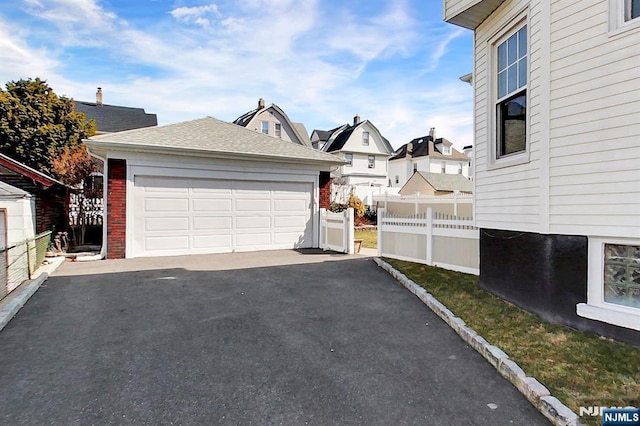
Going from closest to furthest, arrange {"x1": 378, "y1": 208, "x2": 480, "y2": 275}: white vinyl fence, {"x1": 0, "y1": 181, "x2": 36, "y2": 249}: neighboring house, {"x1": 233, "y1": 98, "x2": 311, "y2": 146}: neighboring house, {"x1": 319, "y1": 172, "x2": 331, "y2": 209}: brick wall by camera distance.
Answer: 1. {"x1": 378, "y1": 208, "x2": 480, "y2": 275}: white vinyl fence
2. {"x1": 0, "y1": 181, "x2": 36, "y2": 249}: neighboring house
3. {"x1": 319, "y1": 172, "x2": 331, "y2": 209}: brick wall
4. {"x1": 233, "y1": 98, "x2": 311, "y2": 146}: neighboring house

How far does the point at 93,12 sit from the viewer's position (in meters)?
10.7

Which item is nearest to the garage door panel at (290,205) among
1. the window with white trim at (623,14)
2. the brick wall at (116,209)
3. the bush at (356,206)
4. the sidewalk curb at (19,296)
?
the brick wall at (116,209)

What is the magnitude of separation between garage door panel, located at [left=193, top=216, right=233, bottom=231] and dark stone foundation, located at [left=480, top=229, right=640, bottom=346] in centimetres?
817

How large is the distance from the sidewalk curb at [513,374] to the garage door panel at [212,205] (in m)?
7.79

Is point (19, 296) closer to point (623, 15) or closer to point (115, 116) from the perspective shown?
point (623, 15)

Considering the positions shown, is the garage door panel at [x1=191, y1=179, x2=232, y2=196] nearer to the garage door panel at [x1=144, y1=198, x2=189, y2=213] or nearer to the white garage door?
the white garage door

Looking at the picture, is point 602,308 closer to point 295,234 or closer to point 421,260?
point 421,260

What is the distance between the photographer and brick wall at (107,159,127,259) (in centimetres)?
1009

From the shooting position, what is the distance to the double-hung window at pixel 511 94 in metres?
5.24

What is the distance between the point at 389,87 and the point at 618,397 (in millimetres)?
15861

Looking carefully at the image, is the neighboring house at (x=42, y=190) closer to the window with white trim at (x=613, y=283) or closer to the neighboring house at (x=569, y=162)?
the neighboring house at (x=569, y=162)

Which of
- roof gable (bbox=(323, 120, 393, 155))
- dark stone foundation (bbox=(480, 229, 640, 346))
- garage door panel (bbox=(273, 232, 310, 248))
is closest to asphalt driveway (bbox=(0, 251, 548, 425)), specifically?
dark stone foundation (bbox=(480, 229, 640, 346))

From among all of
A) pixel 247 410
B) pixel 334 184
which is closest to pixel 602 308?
pixel 247 410

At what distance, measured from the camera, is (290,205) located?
41.1ft
